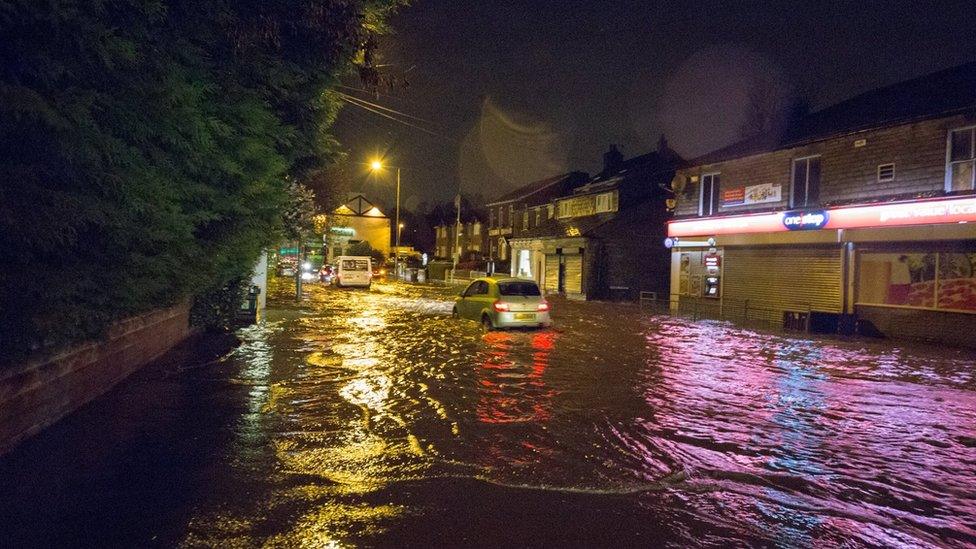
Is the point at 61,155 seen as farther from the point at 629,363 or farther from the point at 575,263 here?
the point at 575,263

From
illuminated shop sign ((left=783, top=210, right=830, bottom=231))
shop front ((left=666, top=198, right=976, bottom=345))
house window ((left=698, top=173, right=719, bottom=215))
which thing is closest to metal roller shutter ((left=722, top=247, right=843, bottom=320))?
shop front ((left=666, top=198, right=976, bottom=345))

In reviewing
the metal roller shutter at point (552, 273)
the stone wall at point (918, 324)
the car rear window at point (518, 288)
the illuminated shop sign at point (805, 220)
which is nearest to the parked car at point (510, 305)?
the car rear window at point (518, 288)

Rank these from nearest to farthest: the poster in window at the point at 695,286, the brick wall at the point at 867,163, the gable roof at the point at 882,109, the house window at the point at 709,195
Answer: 1. the brick wall at the point at 867,163
2. the gable roof at the point at 882,109
3. the house window at the point at 709,195
4. the poster in window at the point at 695,286

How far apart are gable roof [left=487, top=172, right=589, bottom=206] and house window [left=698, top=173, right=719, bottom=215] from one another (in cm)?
2297

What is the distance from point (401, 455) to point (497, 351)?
7.85m

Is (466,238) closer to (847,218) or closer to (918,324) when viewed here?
(847,218)

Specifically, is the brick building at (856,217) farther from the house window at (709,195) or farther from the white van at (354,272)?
the white van at (354,272)

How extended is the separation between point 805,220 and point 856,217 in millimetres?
1716

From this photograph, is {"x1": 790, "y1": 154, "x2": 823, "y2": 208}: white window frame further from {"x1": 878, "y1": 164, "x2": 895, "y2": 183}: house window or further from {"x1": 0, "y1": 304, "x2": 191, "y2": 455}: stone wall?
{"x1": 0, "y1": 304, "x2": 191, "y2": 455}: stone wall

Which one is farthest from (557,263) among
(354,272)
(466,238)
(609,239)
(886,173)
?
(466,238)

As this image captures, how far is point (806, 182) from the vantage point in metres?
21.8

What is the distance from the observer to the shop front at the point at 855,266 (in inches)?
676

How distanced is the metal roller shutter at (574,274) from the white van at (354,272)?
39.9 ft

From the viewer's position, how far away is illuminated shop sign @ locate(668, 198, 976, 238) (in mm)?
16734
